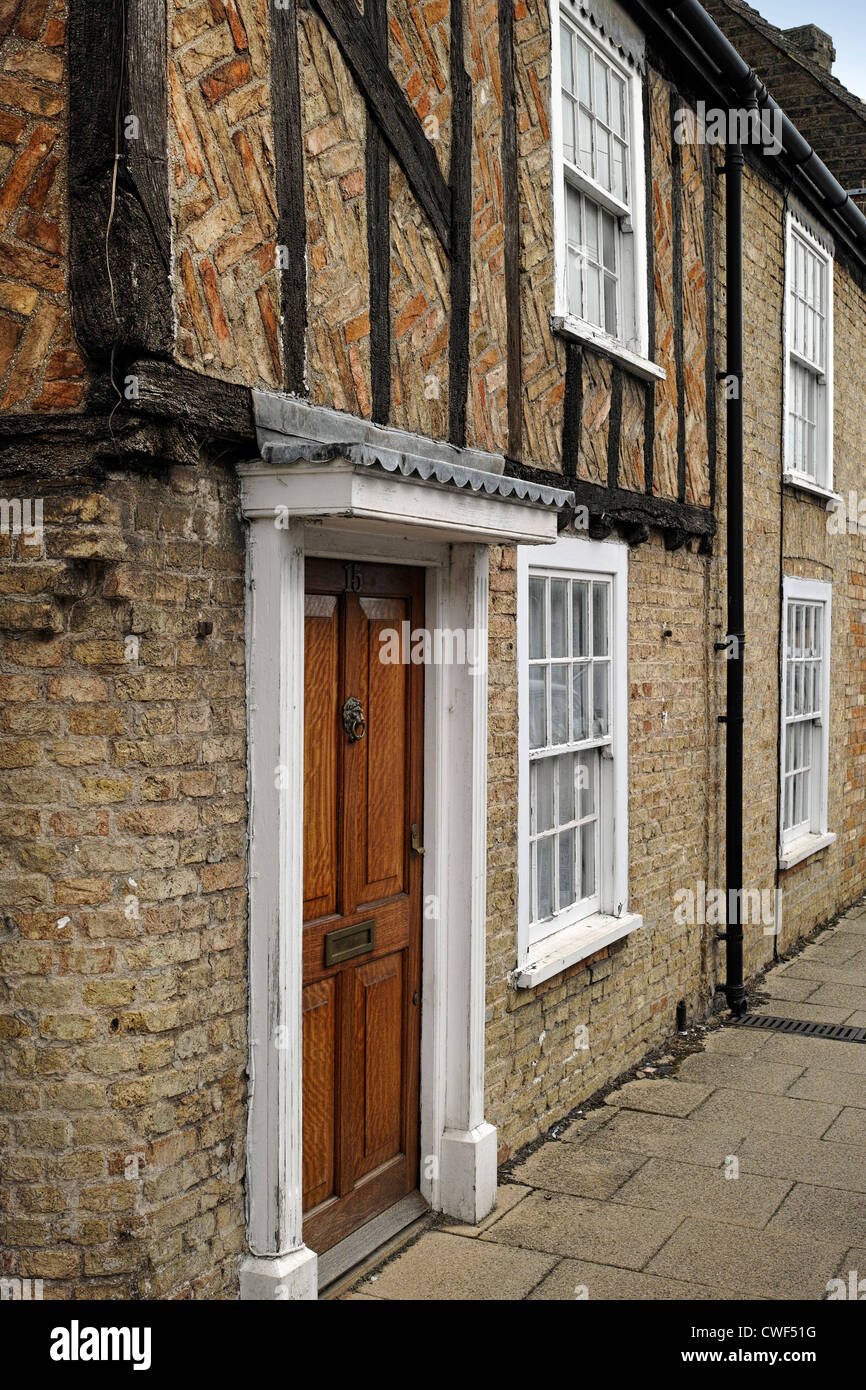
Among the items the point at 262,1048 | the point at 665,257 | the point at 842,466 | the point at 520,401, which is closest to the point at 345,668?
the point at 262,1048

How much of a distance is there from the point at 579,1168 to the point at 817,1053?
2506 mm

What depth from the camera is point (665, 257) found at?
24.0 feet

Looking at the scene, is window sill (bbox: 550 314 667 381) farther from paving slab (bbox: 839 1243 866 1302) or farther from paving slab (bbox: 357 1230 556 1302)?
paving slab (bbox: 839 1243 866 1302)

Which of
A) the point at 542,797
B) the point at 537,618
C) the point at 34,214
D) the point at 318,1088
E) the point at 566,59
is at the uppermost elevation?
the point at 566,59

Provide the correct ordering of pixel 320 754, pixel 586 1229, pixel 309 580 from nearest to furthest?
pixel 309 580
pixel 320 754
pixel 586 1229

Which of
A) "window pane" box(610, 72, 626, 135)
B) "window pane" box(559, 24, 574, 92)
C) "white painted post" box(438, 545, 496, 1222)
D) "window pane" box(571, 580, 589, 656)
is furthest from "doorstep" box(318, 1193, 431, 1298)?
"window pane" box(610, 72, 626, 135)

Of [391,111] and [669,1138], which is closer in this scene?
[391,111]

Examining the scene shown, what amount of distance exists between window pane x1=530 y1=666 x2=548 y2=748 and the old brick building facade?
20mm

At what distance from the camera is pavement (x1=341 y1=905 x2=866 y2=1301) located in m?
4.64

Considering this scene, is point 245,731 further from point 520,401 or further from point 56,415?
point 520,401

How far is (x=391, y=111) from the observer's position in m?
4.57

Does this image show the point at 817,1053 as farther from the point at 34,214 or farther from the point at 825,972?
the point at 34,214

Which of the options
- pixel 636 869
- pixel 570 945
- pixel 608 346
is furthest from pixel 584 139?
pixel 570 945

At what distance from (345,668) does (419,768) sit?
2.41 ft
